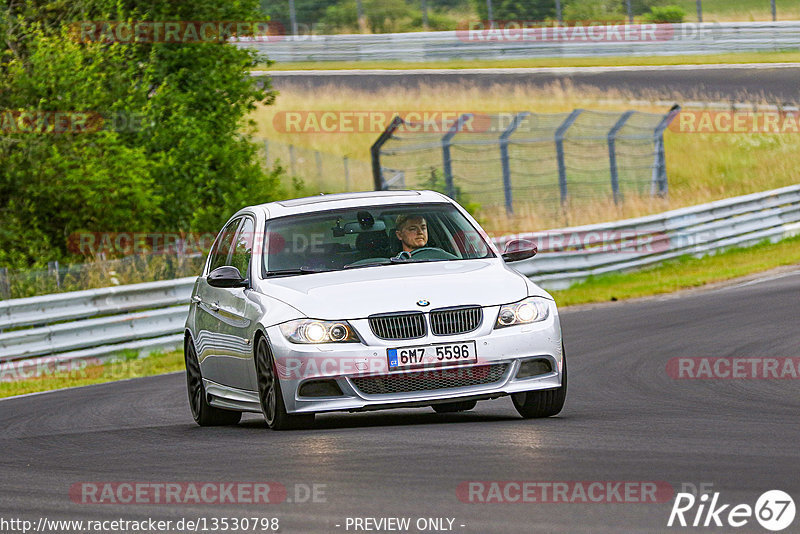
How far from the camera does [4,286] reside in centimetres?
1875

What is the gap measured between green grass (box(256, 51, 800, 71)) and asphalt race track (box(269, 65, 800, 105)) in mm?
806

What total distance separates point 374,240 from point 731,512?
4.75 m

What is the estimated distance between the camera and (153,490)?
739 centimetres

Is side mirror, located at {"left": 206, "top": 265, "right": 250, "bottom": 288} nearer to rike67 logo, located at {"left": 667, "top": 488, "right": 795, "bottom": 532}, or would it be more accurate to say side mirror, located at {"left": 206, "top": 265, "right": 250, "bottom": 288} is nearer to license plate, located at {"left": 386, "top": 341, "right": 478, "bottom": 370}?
license plate, located at {"left": 386, "top": 341, "right": 478, "bottom": 370}

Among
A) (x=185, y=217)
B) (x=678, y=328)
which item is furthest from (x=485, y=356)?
(x=185, y=217)

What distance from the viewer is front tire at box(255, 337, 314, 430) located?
30.4 ft

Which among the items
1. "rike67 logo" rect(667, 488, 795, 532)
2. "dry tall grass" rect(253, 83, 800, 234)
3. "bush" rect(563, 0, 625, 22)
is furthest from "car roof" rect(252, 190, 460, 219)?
"bush" rect(563, 0, 625, 22)

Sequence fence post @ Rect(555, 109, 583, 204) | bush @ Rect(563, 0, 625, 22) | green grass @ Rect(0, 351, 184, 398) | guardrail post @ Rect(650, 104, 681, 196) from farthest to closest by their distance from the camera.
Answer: bush @ Rect(563, 0, 625, 22) → guardrail post @ Rect(650, 104, 681, 196) → fence post @ Rect(555, 109, 583, 204) → green grass @ Rect(0, 351, 184, 398)

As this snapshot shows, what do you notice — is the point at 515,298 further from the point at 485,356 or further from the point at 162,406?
the point at 162,406

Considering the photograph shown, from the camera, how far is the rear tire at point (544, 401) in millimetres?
9492

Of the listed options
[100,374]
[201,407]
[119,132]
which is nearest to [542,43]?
[119,132]

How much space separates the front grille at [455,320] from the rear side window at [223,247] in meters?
2.61

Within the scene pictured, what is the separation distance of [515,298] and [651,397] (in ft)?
6.25

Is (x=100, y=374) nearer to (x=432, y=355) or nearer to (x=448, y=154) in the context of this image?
(x=432, y=355)
